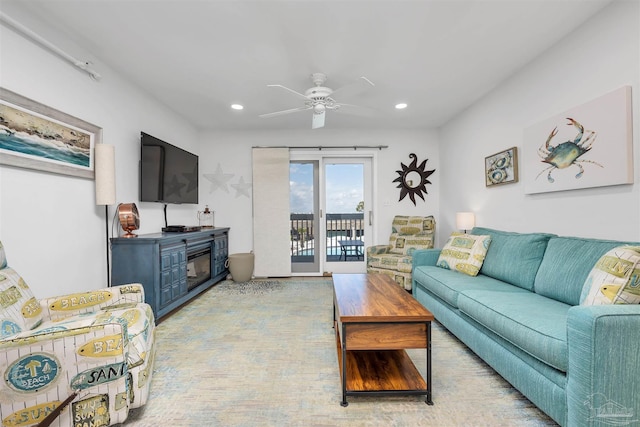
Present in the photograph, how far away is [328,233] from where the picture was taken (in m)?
5.05

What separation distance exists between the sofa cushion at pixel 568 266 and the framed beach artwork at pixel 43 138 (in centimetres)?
362

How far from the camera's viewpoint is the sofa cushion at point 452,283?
7.55 feet

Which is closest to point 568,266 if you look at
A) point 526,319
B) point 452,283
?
point 526,319

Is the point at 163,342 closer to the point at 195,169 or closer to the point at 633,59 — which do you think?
the point at 195,169

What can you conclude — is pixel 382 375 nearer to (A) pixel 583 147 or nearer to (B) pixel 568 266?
(B) pixel 568 266

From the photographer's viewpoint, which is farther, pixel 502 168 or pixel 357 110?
pixel 357 110

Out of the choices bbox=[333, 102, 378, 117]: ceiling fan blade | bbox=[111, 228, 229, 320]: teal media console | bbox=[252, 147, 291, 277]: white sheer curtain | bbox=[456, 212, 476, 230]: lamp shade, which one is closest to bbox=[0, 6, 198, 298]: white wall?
bbox=[111, 228, 229, 320]: teal media console

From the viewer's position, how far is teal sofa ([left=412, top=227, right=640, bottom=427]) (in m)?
1.20

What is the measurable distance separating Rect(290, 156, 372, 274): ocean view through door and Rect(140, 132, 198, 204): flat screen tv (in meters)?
1.58

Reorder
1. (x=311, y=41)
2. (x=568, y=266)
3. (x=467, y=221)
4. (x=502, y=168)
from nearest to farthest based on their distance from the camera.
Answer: (x=568, y=266) < (x=311, y=41) < (x=502, y=168) < (x=467, y=221)

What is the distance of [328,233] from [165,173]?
2.63 m

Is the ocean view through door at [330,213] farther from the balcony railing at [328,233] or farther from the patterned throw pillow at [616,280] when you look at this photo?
the patterned throw pillow at [616,280]

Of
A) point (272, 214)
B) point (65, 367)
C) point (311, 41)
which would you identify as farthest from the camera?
point (272, 214)

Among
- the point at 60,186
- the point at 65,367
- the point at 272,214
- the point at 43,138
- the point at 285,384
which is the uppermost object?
the point at 43,138
